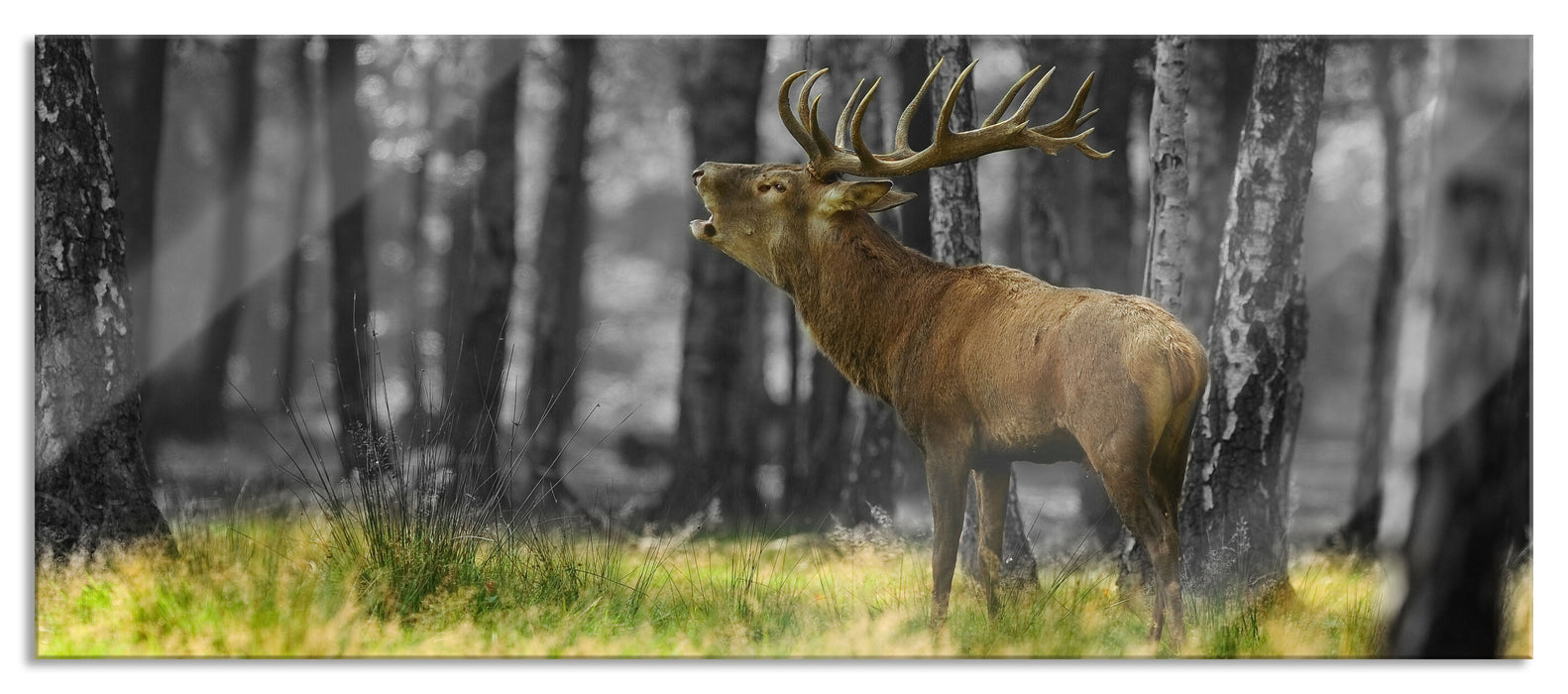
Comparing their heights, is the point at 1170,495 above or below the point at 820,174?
below

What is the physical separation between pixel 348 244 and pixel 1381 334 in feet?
18.1

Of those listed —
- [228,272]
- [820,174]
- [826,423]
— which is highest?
[820,174]

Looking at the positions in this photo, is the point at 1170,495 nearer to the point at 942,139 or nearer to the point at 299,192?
the point at 942,139

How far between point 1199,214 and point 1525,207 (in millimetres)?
2372

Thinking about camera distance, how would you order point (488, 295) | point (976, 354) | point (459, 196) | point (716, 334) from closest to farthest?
point (976, 354) → point (488, 295) → point (459, 196) → point (716, 334)

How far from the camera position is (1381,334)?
6770 mm

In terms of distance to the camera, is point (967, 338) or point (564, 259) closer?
point (967, 338)

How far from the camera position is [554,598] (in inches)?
176

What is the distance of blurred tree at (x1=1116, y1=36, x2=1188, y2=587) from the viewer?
4.91 meters

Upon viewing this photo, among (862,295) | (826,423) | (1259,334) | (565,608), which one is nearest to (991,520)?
(862,295)

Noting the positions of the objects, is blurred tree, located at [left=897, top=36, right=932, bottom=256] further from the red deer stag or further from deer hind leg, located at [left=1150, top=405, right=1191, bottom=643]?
deer hind leg, located at [left=1150, top=405, right=1191, bottom=643]

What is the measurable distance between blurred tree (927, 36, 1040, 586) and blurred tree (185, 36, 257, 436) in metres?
2.98

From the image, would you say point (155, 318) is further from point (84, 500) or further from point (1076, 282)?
point (1076, 282)

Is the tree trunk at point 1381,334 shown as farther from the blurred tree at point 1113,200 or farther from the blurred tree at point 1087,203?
the blurred tree at point 1113,200
